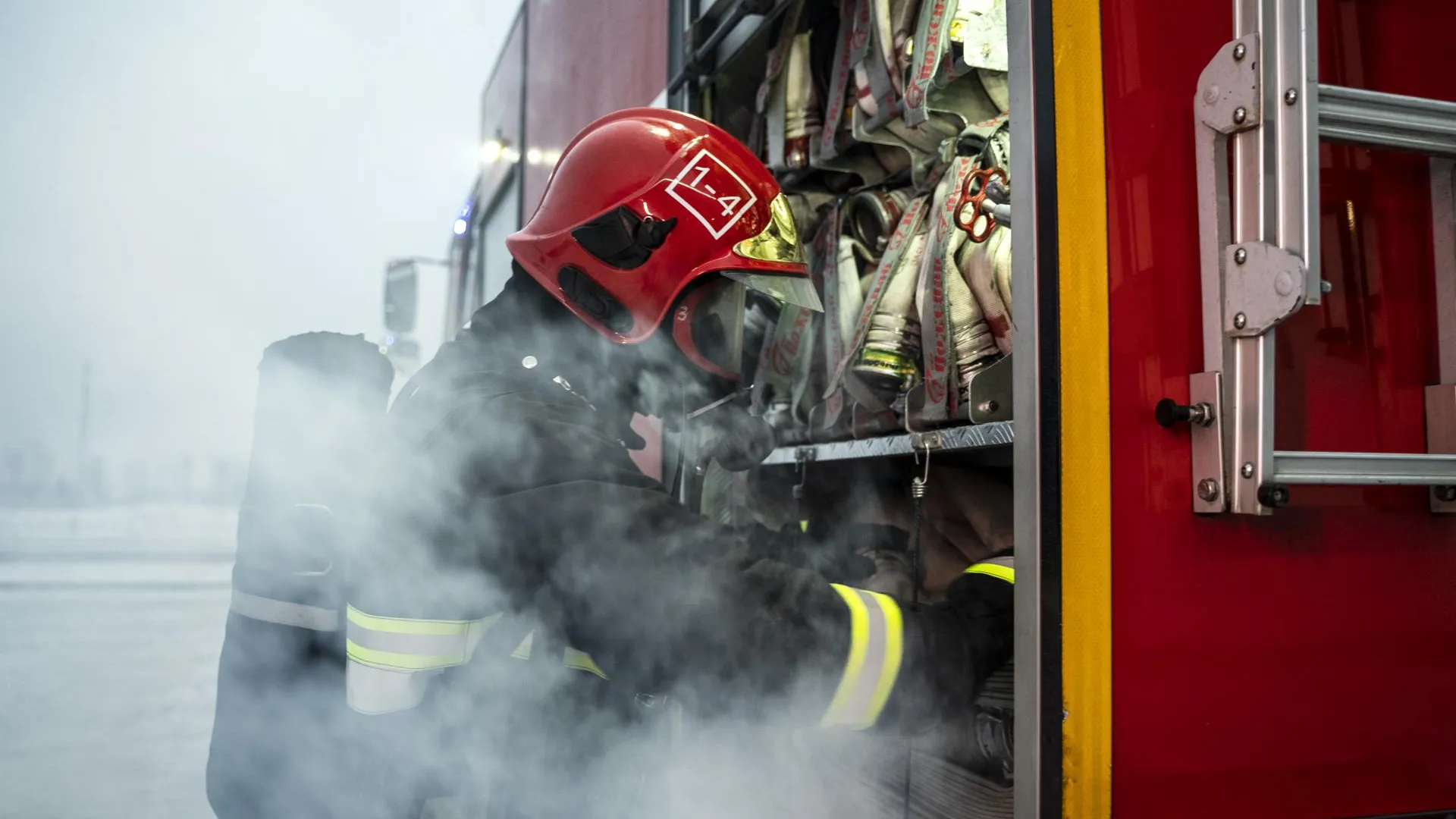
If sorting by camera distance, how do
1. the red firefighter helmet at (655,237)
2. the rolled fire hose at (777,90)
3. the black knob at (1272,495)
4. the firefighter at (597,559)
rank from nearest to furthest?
the black knob at (1272,495), the firefighter at (597,559), the red firefighter helmet at (655,237), the rolled fire hose at (777,90)

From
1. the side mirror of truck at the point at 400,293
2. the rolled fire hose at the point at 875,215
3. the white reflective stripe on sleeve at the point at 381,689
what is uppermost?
the rolled fire hose at the point at 875,215

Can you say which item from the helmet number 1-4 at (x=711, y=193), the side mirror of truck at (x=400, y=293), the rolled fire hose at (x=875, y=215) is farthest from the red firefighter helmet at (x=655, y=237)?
the rolled fire hose at (x=875, y=215)

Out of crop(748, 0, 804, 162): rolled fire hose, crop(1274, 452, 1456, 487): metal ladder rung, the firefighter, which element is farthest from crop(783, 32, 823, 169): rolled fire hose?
crop(1274, 452, 1456, 487): metal ladder rung

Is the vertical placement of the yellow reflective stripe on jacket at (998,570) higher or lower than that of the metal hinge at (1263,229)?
lower

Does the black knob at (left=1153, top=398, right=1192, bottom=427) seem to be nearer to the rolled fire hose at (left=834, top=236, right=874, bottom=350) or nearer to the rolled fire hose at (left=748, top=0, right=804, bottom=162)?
the rolled fire hose at (left=834, top=236, right=874, bottom=350)

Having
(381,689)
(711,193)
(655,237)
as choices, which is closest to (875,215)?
(711,193)

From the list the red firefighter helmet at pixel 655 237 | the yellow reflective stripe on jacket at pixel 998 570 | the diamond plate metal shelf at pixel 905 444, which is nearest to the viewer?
the yellow reflective stripe on jacket at pixel 998 570

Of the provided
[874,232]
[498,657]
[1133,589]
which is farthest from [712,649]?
[874,232]

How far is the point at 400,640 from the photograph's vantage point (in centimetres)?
144

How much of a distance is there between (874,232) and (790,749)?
1301 millimetres

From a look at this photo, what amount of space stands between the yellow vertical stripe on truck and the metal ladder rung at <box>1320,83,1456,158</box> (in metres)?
0.27

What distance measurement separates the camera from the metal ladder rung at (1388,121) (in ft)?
3.76

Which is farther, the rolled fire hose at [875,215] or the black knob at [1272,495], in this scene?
the rolled fire hose at [875,215]

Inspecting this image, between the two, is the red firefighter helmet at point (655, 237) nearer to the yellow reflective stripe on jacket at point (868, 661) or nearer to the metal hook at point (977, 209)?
the metal hook at point (977, 209)
